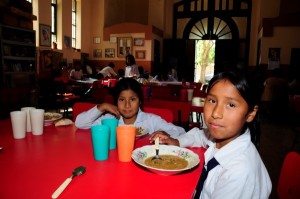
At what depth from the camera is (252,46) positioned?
10734 mm

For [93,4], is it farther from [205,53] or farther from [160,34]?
[205,53]

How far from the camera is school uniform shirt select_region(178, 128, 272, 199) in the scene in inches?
34.5

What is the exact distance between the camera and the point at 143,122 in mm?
1820

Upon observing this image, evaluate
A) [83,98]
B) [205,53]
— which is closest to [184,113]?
[83,98]

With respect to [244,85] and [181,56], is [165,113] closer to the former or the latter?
[244,85]

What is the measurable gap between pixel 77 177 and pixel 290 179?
2.88 ft

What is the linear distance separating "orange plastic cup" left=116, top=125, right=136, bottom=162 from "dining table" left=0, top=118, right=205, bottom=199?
30 mm

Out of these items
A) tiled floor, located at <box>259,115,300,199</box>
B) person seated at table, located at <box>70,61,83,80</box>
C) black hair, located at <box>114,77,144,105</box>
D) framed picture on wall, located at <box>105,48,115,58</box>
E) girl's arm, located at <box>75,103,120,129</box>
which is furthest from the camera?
framed picture on wall, located at <box>105,48,115,58</box>

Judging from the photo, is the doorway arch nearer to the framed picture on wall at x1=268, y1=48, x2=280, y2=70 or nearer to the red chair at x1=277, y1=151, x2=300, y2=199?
the framed picture on wall at x1=268, y1=48, x2=280, y2=70

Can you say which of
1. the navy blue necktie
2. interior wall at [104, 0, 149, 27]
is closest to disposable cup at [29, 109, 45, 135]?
the navy blue necktie

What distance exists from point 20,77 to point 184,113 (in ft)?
16.7

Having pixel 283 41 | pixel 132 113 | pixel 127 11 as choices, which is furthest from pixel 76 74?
pixel 283 41

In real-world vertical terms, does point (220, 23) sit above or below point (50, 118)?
Result: above

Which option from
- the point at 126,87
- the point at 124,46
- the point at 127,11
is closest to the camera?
the point at 126,87
